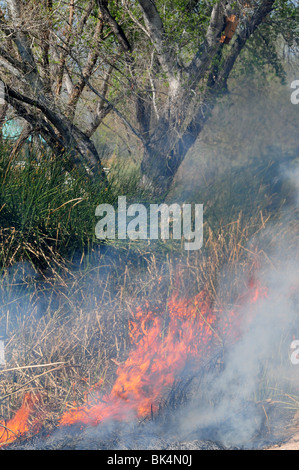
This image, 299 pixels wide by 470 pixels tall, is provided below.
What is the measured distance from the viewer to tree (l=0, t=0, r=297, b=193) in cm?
657

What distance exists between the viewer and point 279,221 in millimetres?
5555

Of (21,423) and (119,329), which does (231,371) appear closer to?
(119,329)

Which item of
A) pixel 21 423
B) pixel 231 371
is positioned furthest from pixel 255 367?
pixel 21 423

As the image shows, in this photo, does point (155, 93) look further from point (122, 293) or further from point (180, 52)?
point (122, 293)

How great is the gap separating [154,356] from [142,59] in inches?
185

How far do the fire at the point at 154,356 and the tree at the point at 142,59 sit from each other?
7.69 ft

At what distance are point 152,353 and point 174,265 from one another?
3.03 feet

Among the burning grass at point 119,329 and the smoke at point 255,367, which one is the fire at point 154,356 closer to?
the burning grass at point 119,329

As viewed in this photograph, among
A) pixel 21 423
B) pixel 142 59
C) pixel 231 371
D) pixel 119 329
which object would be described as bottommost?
pixel 21 423

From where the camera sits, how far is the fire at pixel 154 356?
153 inches

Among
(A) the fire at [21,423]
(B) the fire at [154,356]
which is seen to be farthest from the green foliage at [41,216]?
(A) the fire at [21,423]

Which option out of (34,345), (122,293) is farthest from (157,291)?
(34,345)

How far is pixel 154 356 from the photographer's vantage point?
14.1 ft

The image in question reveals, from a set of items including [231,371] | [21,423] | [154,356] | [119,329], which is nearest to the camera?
[21,423]
